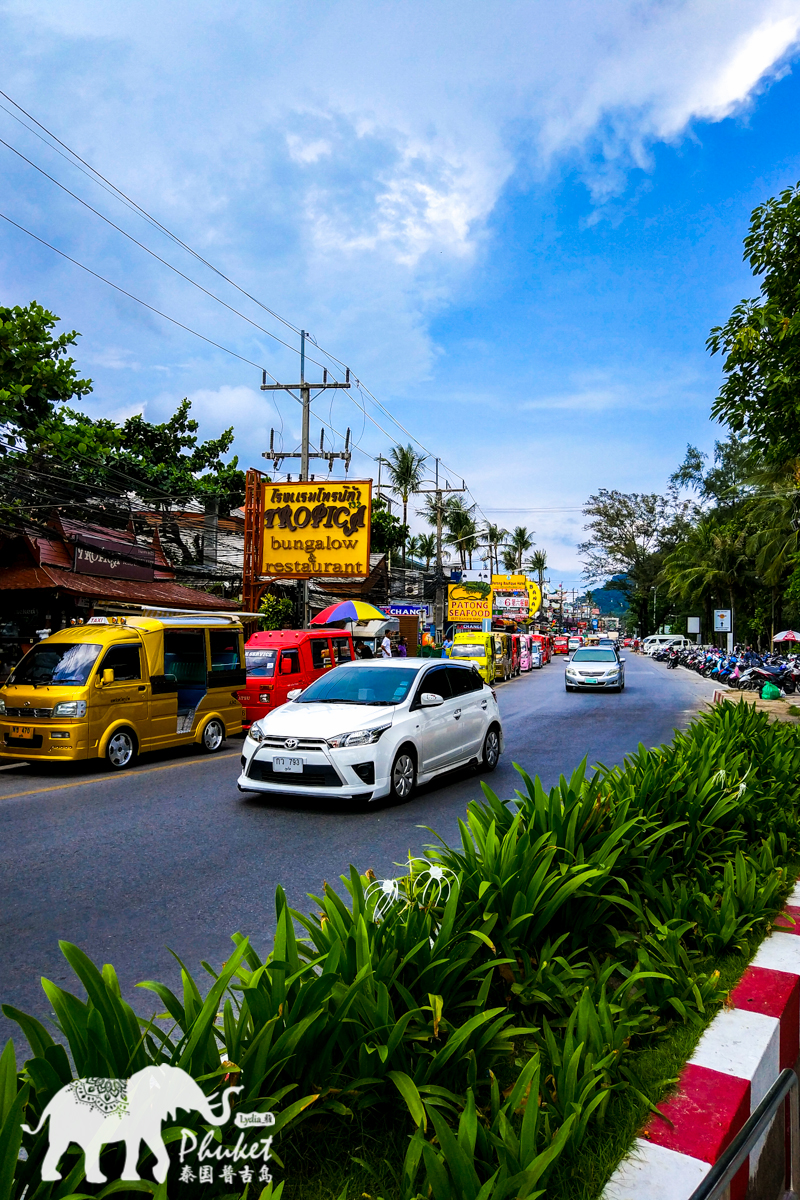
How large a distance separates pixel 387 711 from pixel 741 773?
3.68 meters

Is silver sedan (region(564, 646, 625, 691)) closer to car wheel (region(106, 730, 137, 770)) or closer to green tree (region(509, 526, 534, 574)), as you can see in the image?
car wheel (region(106, 730, 137, 770))

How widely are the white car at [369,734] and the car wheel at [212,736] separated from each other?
379 centimetres

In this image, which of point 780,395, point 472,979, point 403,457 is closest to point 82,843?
point 472,979

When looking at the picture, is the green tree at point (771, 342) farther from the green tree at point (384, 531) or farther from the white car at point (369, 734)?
the green tree at point (384, 531)

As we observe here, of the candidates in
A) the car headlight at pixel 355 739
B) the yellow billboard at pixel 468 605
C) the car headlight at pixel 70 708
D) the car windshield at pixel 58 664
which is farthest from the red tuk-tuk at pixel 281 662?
the yellow billboard at pixel 468 605

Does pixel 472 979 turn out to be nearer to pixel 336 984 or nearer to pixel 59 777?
pixel 336 984

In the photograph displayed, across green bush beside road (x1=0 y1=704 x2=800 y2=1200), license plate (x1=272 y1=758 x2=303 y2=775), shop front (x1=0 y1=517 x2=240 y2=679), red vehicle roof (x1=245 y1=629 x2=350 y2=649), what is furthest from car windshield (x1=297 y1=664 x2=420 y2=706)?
shop front (x1=0 y1=517 x2=240 y2=679)

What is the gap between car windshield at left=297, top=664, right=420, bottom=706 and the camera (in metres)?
9.09

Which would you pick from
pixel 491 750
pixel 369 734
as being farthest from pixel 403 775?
pixel 491 750

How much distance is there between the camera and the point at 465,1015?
2967 mm

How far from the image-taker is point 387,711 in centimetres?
857

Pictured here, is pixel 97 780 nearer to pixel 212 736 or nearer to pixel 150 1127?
pixel 212 736

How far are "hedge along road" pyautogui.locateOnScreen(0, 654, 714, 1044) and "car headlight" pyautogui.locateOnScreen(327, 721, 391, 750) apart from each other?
71 cm

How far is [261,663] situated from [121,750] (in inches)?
192
